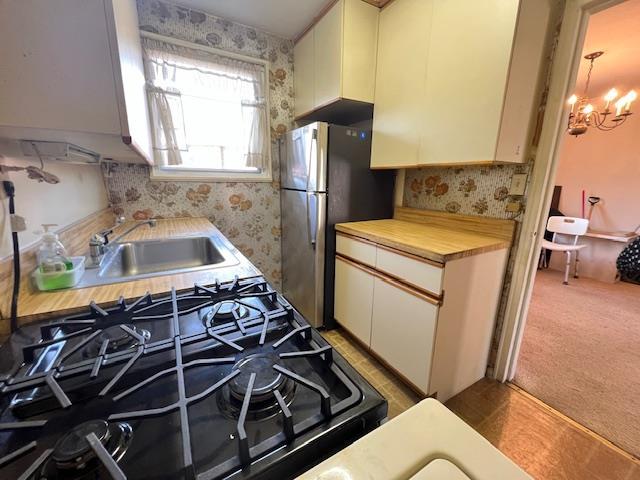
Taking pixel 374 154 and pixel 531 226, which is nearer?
pixel 531 226

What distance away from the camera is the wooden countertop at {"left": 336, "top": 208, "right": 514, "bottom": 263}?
128 centimetres

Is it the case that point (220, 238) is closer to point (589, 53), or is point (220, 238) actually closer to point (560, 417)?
point (560, 417)

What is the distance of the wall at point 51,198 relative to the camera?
0.76m

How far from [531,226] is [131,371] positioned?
5.67 feet

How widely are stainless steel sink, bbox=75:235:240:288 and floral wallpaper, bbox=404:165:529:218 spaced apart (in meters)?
1.44

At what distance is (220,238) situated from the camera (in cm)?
146

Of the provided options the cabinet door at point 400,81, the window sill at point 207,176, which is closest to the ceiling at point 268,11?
the cabinet door at point 400,81

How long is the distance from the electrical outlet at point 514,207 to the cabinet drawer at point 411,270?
636 mm

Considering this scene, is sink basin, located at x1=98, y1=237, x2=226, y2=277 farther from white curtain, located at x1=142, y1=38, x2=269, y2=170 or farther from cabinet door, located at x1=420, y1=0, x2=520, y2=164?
cabinet door, located at x1=420, y1=0, x2=520, y2=164

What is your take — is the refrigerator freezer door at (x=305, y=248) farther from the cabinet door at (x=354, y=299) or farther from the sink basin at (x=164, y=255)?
the sink basin at (x=164, y=255)

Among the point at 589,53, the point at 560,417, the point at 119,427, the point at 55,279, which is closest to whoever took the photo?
the point at 119,427

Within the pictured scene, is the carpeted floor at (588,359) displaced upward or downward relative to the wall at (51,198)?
downward

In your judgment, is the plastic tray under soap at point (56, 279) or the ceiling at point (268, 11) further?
the ceiling at point (268, 11)

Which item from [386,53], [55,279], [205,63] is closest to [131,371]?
[55,279]
